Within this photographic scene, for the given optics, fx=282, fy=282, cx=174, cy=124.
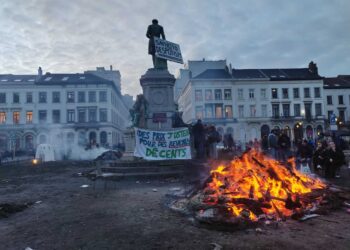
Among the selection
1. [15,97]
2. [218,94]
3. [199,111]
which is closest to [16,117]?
[15,97]

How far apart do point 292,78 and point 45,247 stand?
5955 cm

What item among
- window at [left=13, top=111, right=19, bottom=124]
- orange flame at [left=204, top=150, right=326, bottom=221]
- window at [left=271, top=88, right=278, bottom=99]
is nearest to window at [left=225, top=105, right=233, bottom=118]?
window at [left=271, top=88, right=278, bottom=99]

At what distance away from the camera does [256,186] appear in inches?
245

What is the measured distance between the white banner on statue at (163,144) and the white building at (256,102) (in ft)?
132

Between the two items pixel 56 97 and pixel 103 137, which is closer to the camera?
pixel 103 137

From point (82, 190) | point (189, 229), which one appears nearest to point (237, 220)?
Result: point (189, 229)

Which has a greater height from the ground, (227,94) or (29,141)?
(227,94)

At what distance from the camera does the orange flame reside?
551cm

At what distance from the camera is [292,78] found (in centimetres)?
5681

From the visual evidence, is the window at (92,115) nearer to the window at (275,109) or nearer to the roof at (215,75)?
the roof at (215,75)

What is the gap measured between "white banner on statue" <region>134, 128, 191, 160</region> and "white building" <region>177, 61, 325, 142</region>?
40.3m

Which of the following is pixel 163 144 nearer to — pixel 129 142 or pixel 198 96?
pixel 129 142

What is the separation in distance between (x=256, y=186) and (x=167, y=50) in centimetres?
987

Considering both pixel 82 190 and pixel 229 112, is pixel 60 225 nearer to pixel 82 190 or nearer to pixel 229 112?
pixel 82 190
